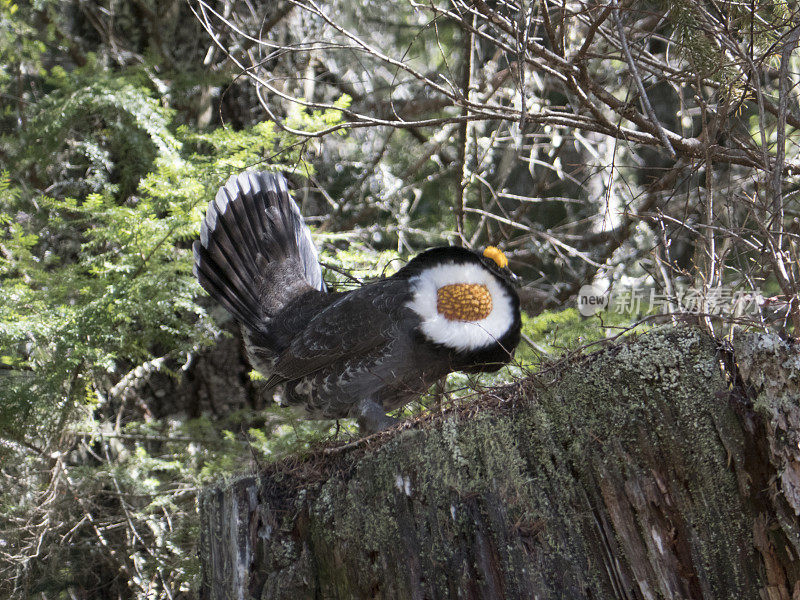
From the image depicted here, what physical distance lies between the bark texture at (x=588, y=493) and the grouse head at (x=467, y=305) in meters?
1.04

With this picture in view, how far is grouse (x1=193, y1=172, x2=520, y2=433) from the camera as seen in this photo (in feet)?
12.0

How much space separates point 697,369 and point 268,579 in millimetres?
1698

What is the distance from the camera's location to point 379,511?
8.26 feet

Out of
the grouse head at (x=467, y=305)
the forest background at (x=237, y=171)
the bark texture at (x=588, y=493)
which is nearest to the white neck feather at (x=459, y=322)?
the grouse head at (x=467, y=305)

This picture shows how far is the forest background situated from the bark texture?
341 mm

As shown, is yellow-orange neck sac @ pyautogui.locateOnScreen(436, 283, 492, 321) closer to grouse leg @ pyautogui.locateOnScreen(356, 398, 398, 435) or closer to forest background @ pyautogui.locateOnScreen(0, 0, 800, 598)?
forest background @ pyautogui.locateOnScreen(0, 0, 800, 598)

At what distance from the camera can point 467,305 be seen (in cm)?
358

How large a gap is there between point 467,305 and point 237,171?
2004mm

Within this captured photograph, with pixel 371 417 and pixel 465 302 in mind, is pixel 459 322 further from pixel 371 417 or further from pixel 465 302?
pixel 371 417

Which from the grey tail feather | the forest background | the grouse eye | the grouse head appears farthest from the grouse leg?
the grey tail feather

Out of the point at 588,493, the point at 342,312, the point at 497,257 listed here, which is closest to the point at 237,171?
the point at 342,312

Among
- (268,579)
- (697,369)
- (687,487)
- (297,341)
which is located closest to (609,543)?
(687,487)

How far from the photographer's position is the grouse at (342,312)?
3650 mm

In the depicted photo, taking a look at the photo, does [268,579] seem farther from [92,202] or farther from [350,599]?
[92,202]
